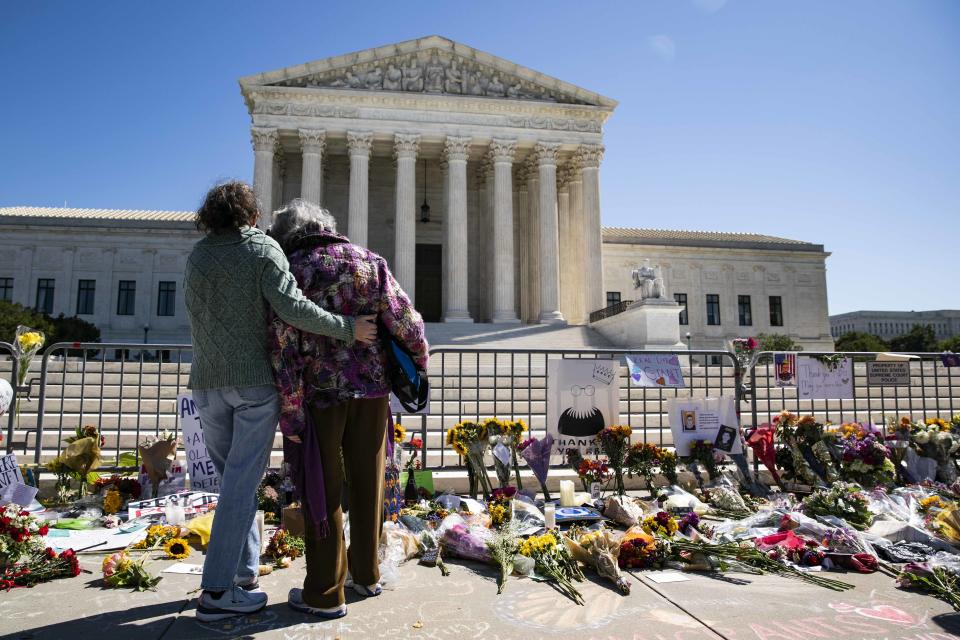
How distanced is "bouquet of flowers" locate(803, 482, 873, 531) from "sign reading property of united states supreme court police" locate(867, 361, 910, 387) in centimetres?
328

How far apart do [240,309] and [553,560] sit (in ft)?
8.52

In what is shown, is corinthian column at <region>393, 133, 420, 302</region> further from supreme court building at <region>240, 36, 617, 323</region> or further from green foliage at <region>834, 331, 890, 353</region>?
green foliage at <region>834, 331, 890, 353</region>

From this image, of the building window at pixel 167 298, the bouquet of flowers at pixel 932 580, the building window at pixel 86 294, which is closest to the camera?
the bouquet of flowers at pixel 932 580

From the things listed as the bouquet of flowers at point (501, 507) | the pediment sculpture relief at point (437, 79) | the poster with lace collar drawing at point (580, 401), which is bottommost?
the bouquet of flowers at point (501, 507)

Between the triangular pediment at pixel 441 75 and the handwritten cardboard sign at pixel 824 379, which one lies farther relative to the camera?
the triangular pediment at pixel 441 75

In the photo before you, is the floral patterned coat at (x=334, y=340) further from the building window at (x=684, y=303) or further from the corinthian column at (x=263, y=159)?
the building window at (x=684, y=303)

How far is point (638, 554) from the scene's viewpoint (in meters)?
4.14

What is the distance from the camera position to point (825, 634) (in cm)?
306

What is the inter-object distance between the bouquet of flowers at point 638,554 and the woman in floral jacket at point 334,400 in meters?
1.74

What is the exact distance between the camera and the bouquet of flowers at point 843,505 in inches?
205

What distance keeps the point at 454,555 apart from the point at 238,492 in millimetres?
1873

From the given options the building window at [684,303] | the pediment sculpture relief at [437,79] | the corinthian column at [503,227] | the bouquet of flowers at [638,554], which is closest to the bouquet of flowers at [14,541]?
the bouquet of flowers at [638,554]

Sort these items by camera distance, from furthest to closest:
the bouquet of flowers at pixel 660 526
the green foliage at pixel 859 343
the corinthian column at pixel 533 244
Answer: the green foliage at pixel 859 343
the corinthian column at pixel 533 244
the bouquet of flowers at pixel 660 526

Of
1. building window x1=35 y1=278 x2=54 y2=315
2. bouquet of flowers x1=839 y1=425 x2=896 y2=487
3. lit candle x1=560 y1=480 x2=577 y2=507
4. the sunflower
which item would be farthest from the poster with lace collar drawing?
building window x1=35 y1=278 x2=54 y2=315
